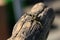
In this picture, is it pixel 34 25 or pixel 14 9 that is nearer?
pixel 34 25

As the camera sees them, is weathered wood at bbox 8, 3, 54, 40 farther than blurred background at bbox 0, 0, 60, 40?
No

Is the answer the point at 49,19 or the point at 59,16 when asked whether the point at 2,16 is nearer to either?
the point at 59,16

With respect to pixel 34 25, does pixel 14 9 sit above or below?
below

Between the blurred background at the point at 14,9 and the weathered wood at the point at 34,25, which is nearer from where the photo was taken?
the weathered wood at the point at 34,25

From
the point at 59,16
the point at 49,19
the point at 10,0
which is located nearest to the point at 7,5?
the point at 10,0

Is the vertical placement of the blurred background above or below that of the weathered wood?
below

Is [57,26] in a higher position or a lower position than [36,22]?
lower

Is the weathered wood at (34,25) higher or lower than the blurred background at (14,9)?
higher

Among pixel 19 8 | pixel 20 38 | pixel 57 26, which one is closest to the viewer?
pixel 20 38
